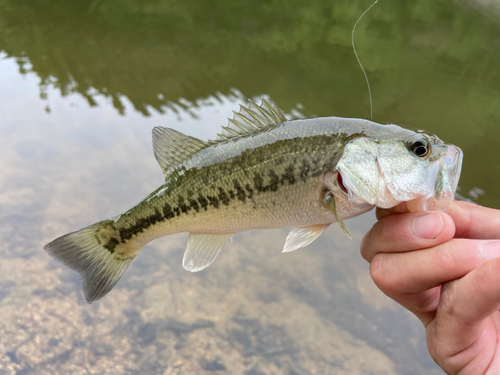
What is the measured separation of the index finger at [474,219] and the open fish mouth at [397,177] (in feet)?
0.56

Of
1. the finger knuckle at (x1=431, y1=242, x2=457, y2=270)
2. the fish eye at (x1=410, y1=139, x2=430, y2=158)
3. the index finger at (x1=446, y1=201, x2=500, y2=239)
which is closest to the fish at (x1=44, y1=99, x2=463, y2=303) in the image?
the fish eye at (x1=410, y1=139, x2=430, y2=158)

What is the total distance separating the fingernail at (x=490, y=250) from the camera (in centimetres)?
105

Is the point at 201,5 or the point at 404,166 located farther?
the point at 201,5

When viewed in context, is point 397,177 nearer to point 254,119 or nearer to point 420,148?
point 420,148

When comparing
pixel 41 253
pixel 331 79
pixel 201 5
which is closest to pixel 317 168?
pixel 41 253

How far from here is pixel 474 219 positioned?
1.40 metres

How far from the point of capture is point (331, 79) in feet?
21.2

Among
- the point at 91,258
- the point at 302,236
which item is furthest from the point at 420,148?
the point at 91,258

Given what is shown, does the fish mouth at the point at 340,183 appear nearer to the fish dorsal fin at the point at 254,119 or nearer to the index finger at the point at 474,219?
the index finger at the point at 474,219

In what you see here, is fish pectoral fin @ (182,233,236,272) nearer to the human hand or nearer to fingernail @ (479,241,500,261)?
the human hand

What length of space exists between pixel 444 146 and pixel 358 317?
7.09 feet

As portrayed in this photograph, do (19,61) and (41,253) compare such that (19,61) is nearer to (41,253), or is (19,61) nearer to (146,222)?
(41,253)

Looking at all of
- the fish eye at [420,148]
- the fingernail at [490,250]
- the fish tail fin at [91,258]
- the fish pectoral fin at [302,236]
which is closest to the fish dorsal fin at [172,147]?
the fish tail fin at [91,258]

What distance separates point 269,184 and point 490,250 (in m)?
0.76
